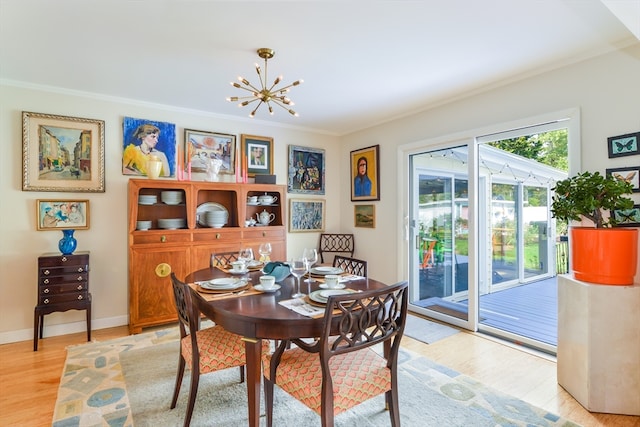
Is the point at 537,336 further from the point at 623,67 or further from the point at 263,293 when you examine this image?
the point at 263,293

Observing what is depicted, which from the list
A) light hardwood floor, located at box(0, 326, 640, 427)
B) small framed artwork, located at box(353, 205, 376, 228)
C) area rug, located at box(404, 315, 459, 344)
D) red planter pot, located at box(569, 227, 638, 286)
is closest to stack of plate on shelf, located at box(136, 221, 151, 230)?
light hardwood floor, located at box(0, 326, 640, 427)

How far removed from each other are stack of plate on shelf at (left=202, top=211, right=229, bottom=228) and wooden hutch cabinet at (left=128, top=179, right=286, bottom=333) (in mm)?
60

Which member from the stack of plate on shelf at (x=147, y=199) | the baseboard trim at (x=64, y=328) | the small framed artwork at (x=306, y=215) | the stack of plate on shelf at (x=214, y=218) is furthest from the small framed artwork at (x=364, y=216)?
the baseboard trim at (x=64, y=328)

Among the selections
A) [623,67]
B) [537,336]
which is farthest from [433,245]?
[623,67]

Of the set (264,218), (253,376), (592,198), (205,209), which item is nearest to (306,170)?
(264,218)

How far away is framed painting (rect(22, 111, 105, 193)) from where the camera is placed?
10.7ft

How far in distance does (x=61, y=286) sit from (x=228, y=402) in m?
2.16

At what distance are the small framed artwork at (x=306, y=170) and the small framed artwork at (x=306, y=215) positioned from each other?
17 cm

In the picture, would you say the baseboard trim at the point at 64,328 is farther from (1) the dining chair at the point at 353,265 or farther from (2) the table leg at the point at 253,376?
(2) the table leg at the point at 253,376

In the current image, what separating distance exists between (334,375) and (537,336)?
265cm

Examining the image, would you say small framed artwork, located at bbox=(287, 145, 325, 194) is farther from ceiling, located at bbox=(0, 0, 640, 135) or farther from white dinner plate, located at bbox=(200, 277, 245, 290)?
white dinner plate, located at bbox=(200, 277, 245, 290)

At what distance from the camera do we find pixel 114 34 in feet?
7.66

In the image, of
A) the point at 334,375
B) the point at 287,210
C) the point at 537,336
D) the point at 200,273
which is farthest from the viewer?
the point at 287,210

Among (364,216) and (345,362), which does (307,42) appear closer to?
(345,362)
